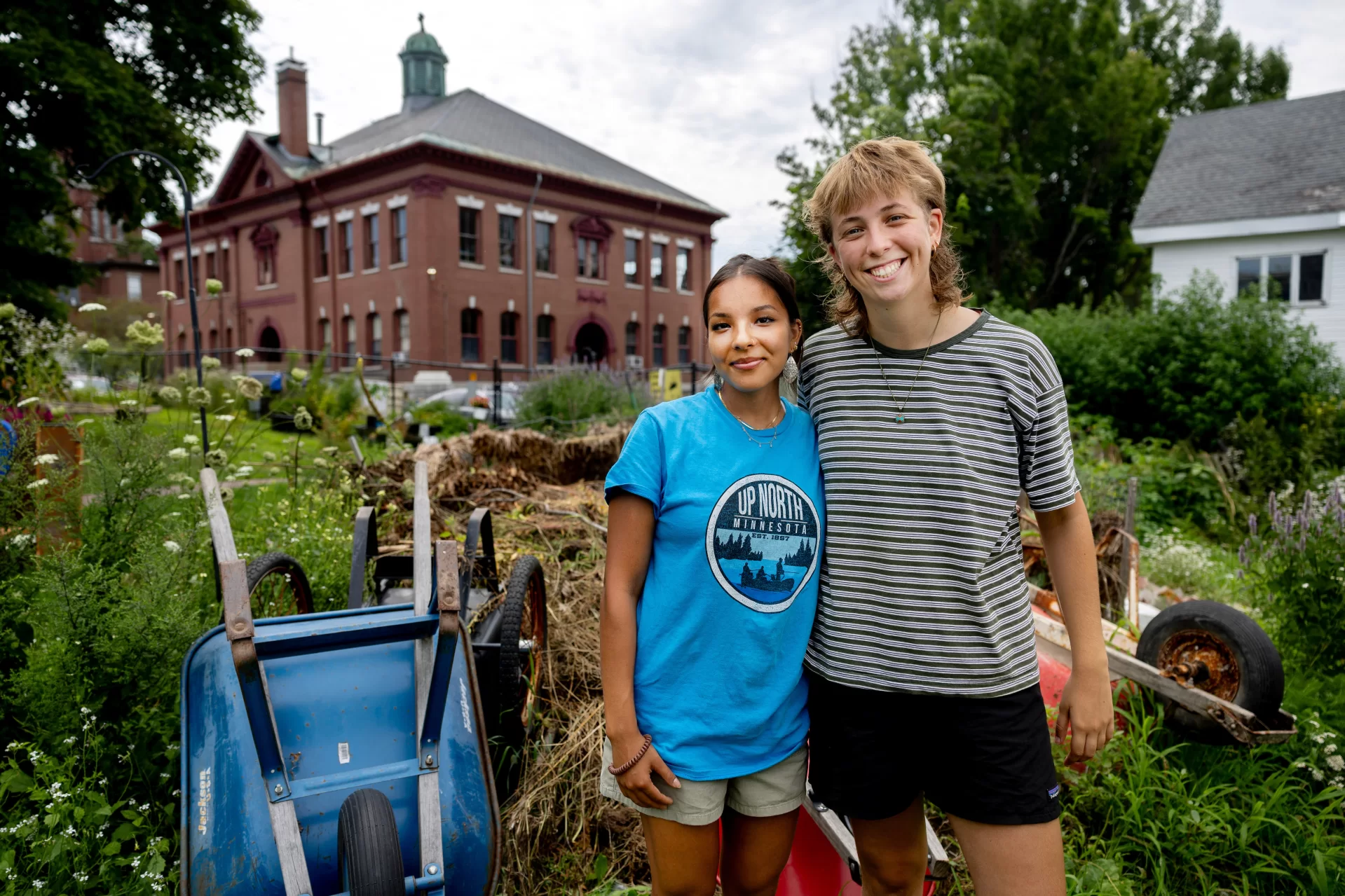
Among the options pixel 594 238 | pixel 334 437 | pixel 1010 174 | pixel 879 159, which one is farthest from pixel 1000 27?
pixel 879 159

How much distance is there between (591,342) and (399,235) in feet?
26.8

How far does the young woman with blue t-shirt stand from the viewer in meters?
1.79

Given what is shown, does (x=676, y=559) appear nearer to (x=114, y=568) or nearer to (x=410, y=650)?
(x=410, y=650)

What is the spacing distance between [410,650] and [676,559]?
3.41ft

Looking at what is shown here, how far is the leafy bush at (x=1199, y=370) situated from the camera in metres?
10.7

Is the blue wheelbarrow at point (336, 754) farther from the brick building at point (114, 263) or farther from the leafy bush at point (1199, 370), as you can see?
the brick building at point (114, 263)

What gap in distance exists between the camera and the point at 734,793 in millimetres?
1872

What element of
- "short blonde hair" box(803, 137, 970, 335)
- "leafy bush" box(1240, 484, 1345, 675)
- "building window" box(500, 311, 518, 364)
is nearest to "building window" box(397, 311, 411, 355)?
"building window" box(500, 311, 518, 364)

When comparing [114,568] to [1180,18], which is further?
[1180,18]

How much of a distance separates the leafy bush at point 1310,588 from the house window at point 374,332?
90.9 ft

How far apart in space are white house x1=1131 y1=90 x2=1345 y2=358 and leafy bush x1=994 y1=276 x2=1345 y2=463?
6.78m

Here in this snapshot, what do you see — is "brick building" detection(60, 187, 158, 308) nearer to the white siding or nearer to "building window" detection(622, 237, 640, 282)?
"building window" detection(622, 237, 640, 282)

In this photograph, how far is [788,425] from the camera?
197 centimetres

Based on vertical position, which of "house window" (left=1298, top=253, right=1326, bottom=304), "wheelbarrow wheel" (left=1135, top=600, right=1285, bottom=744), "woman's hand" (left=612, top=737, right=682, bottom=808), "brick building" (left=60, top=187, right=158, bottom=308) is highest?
"brick building" (left=60, top=187, right=158, bottom=308)
